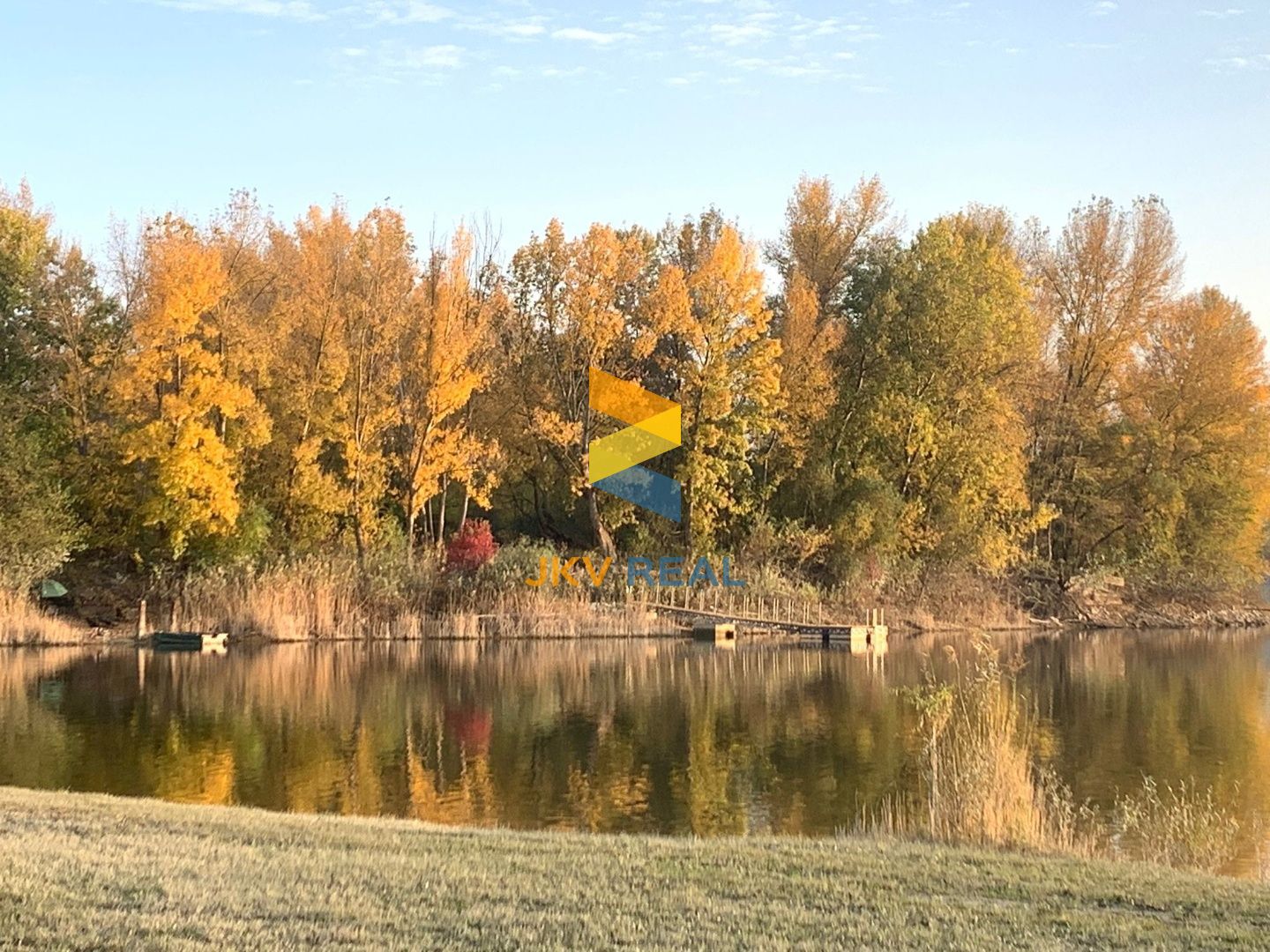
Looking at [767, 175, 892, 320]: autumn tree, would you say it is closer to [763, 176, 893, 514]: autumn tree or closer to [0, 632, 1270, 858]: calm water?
[763, 176, 893, 514]: autumn tree

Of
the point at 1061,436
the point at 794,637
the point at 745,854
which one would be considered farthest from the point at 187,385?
the point at 1061,436

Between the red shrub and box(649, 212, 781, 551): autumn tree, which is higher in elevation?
box(649, 212, 781, 551): autumn tree

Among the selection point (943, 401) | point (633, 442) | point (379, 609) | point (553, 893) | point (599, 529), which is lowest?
point (553, 893)

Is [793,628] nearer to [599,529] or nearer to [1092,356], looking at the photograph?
[599,529]

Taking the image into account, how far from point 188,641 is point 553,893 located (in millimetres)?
21015

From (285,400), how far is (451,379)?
12.9ft

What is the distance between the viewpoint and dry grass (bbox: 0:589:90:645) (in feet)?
79.8

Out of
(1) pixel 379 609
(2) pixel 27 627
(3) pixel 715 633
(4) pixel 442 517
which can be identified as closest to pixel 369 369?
(4) pixel 442 517

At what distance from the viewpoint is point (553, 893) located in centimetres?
613

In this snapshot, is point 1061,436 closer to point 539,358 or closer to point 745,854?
point 539,358

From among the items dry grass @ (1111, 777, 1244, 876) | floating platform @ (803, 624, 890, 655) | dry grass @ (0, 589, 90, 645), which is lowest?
dry grass @ (1111, 777, 1244, 876)

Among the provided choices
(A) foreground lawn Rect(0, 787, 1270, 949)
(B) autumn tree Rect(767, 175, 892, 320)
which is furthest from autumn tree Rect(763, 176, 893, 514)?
(A) foreground lawn Rect(0, 787, 1270, 949)

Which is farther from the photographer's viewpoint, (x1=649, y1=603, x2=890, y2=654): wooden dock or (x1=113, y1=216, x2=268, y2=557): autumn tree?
(x1=649, y1=603, x2=890, y2=654): wooden dock

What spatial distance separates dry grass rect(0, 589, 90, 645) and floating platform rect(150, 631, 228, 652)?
1514mm
